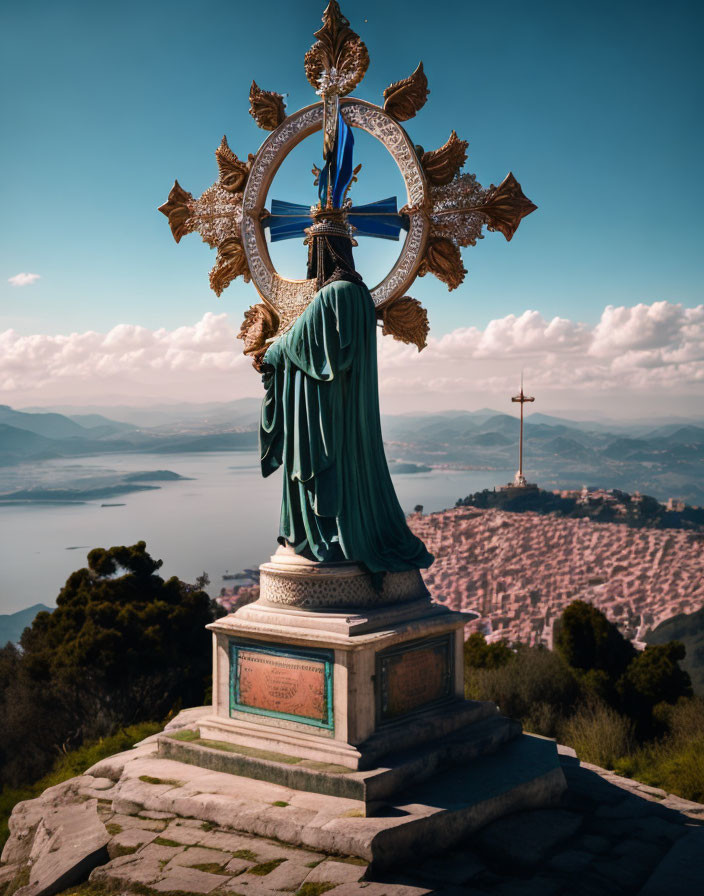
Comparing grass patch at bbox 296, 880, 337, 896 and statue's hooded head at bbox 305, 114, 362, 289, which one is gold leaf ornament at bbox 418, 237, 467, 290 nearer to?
statue's hooded head at bbox 305, 114, 362, 289

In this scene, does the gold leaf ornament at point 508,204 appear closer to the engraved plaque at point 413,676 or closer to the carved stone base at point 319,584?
the carved stone base at point 319,584

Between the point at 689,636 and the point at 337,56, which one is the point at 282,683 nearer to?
the point at 337,56

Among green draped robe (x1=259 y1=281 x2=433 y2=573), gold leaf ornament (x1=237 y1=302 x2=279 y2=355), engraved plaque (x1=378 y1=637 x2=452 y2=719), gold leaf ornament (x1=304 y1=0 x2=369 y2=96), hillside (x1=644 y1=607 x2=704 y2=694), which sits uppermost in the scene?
gold leaf ornament (x1=304 y1=0 x2=369 y2=96)

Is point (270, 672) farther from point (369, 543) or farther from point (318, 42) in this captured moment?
point (318, 42)

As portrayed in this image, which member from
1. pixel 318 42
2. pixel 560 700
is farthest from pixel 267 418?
pixel 560 700

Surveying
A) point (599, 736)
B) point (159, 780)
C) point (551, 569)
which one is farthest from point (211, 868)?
point (551, 569)

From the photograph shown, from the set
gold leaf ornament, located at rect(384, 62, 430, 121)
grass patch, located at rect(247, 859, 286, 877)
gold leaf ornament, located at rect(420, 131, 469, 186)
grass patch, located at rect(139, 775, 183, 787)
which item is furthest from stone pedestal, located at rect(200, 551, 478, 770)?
gold leaf ornament, located at rect(384, 62, 430, 121)
